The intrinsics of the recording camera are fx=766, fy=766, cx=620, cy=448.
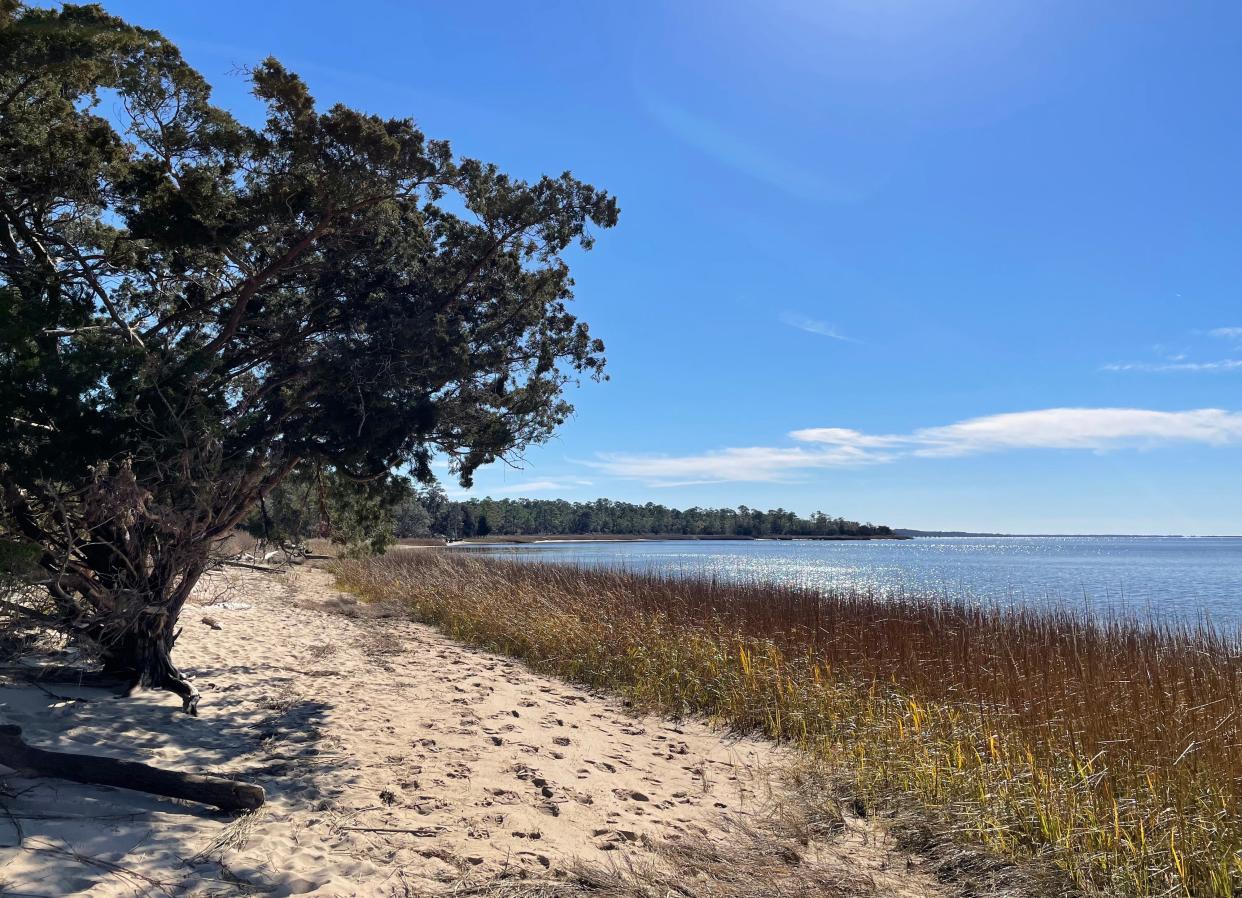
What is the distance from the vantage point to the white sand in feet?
13.7

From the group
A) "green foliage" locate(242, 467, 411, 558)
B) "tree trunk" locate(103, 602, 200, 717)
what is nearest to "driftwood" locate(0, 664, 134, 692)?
"tree trunk" locate(103, 602, 200, 717)

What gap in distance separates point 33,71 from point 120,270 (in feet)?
6.98

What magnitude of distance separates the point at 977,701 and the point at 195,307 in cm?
893

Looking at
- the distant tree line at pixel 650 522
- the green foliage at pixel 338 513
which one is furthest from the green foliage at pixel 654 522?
the green foliage at pixel 338 513

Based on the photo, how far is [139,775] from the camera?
4727 mm

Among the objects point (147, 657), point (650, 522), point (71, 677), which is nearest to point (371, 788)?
point (147, 657)

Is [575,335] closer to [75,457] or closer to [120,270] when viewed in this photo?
[120,270]

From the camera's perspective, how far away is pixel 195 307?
7730 mm

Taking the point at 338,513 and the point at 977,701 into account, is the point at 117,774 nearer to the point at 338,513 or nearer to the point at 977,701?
the point at 338,513

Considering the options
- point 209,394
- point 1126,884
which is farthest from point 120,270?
point 1126,884

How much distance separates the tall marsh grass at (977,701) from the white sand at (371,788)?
83 cm

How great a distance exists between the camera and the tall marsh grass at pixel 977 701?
5.10 metres

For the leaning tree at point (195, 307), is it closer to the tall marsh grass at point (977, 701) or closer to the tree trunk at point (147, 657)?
the tree trunk at point (147, 657)

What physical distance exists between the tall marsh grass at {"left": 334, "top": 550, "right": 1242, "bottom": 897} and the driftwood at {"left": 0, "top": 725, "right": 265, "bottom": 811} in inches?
190
